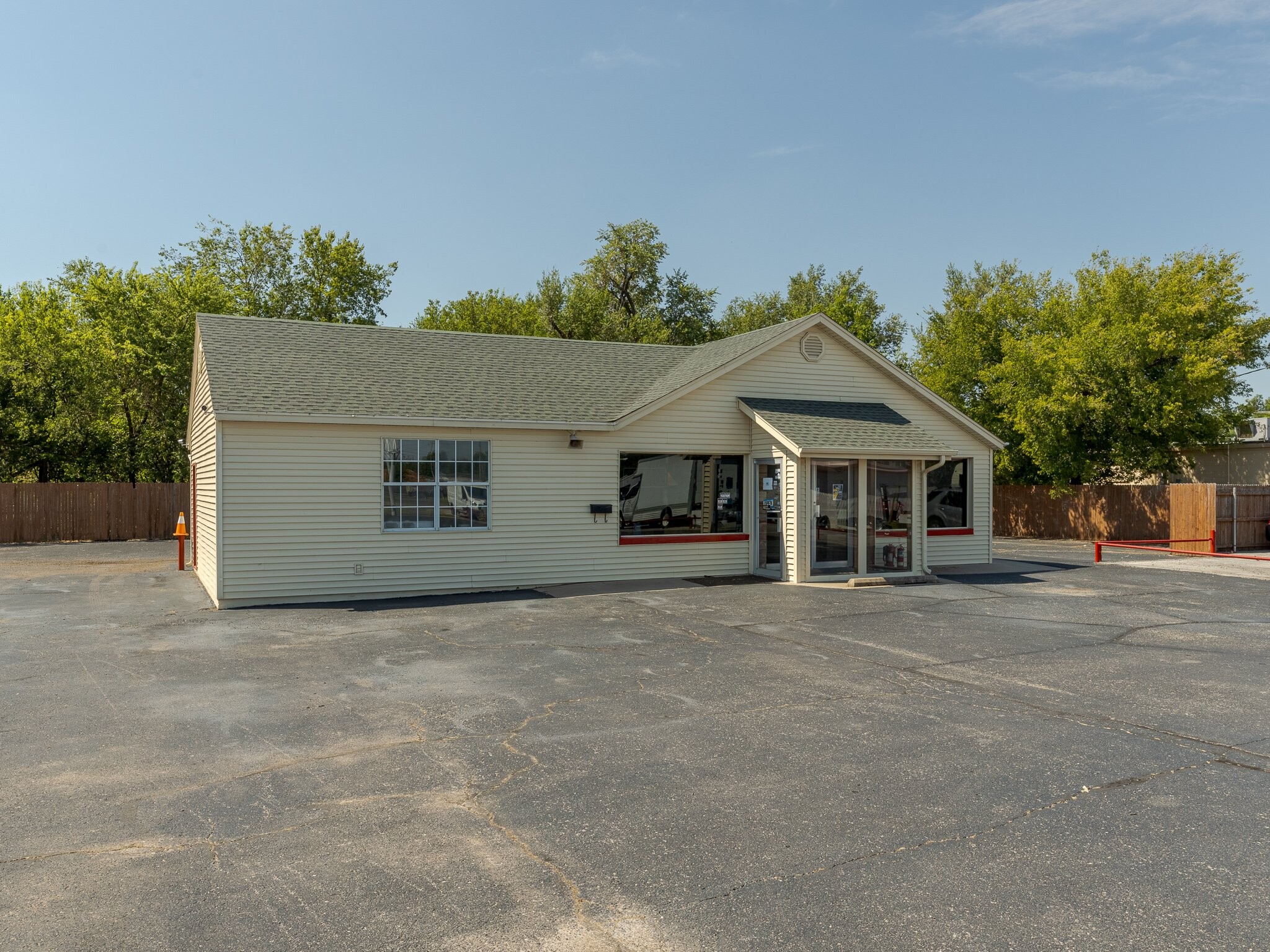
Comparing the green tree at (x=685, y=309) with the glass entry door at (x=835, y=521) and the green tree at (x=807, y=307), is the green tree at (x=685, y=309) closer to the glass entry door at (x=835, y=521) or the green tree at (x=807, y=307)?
the green tree at (x=807, y=307)

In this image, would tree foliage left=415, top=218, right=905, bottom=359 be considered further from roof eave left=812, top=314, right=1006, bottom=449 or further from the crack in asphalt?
the crack in asphalt

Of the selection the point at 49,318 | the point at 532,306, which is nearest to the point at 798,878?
the point at 49,318

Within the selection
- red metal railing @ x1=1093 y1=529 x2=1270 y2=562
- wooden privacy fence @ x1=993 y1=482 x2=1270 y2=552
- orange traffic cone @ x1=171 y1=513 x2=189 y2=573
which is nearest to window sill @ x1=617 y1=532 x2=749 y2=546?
red metal railing @ x1=1093 y1=529 x2=1270 y2=562

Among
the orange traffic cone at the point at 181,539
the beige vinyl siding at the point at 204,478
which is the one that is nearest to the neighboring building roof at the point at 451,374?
the beige vinyl siding at the point at 204,478

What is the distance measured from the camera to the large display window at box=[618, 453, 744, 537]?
16.9m

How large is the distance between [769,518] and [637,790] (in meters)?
12.0

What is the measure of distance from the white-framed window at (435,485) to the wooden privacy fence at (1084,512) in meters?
16.1

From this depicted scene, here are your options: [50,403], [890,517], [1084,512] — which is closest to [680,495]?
[890,517]

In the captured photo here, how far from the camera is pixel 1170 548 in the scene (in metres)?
24.5

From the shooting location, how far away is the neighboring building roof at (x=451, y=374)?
14641 millimetres

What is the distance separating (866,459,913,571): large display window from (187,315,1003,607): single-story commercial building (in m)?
0.04

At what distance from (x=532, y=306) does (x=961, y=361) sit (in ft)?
80.9

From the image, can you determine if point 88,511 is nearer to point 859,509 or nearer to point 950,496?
point 859,509

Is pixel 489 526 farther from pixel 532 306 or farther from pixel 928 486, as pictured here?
pixel 532 306
